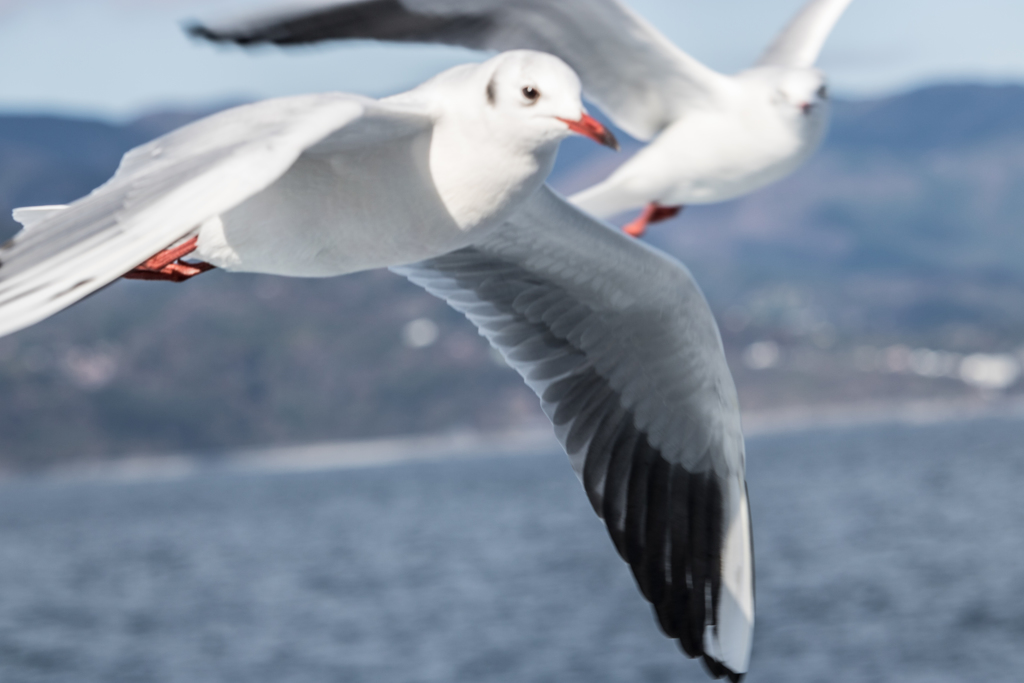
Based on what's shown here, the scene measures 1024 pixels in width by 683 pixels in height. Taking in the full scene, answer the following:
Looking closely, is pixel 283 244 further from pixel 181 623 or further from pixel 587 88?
pixel 181 623

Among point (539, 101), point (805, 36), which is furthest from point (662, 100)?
point (539, 101)

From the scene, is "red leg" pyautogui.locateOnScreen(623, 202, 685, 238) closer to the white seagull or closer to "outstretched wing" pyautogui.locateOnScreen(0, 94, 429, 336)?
the white seagull

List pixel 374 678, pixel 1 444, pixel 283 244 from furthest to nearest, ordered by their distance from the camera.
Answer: pixel 1 444 → pixel 374 678 → pixel 283 244

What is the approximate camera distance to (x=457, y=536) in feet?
399

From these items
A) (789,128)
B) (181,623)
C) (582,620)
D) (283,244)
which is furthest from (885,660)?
(283,244)

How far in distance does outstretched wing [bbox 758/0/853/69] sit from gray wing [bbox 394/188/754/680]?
4201 mm

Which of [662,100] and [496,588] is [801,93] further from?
[496,588]

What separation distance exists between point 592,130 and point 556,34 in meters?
4.51

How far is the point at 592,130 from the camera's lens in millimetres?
4492

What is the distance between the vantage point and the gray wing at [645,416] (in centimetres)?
709

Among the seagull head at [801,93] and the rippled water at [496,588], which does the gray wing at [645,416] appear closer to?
the seagull head at [801,93]

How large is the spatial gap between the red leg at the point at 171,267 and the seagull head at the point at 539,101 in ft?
5.25

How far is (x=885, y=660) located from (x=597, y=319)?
59275mm

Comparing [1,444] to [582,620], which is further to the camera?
[1,444]
